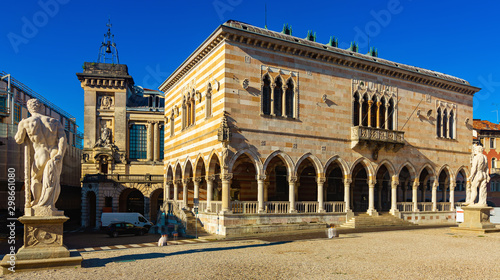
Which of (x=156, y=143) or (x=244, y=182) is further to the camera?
(x=156, y=143)

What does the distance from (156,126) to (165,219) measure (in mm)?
18782

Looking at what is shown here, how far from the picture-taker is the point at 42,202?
45.0 feet

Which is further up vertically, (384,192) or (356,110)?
(356,110)

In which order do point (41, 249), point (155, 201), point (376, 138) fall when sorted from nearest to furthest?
point (41, 249), point (376, 138), point (155, 201)

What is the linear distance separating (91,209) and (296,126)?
28.3 m

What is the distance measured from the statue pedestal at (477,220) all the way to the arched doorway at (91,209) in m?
35.7

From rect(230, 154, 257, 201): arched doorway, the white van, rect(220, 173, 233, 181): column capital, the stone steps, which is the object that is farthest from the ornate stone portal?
the white van

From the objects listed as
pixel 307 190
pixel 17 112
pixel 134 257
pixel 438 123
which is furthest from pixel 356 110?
pixel 17 112

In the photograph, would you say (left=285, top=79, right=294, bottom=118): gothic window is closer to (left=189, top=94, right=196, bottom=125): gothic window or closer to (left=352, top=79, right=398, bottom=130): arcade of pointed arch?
(left=352, top=79, right=398, bottom=130): arcade of pointed arch

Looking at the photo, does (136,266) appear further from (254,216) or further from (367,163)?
(367,163)

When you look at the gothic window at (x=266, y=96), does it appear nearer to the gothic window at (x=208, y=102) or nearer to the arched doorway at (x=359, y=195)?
the gothic window at (x=208, y=102)

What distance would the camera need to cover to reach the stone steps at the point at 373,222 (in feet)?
98.2

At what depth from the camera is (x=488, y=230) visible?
25.2m

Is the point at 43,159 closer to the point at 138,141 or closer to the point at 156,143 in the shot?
the point at 156,143
